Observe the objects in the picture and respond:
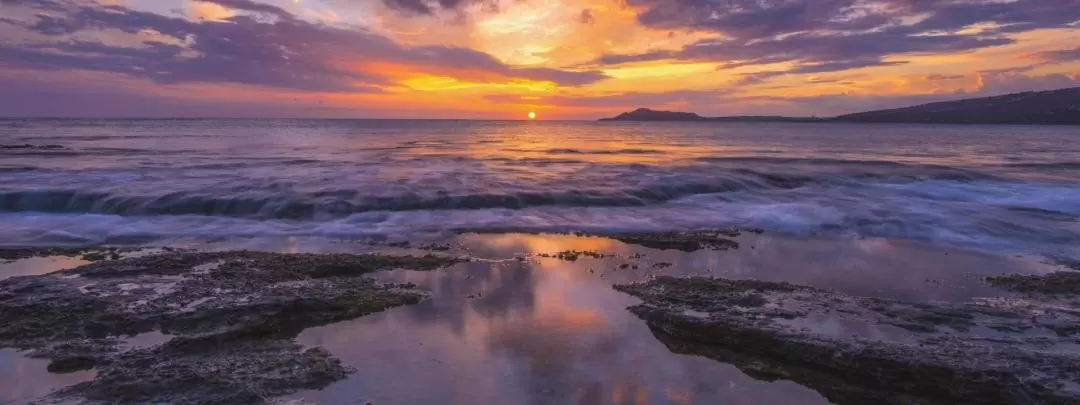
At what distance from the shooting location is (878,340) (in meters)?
6.95

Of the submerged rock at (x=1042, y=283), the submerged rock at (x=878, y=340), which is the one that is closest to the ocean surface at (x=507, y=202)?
the submerged rock at (x=1042, y=283)

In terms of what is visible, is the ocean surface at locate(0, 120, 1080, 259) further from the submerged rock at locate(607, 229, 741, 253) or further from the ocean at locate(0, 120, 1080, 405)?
the submerged rock at locate(607, 229, 741, 253)

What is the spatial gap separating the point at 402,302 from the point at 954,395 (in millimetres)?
6609

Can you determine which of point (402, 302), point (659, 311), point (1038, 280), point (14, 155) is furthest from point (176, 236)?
point (14, 155)

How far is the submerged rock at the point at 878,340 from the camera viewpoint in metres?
5.88

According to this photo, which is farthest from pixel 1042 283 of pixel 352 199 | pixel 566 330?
pixel 352 199

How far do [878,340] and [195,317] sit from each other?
8379mm

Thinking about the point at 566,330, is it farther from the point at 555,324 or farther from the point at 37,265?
the point at 37,265

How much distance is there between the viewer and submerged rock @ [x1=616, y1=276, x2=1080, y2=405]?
5883 mm

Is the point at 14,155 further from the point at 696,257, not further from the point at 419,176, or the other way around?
the point at 696,257

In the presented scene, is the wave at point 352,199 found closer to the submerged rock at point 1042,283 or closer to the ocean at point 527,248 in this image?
the ocean at point 527,248

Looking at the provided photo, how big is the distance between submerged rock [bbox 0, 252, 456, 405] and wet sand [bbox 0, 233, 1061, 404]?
34 centimetres

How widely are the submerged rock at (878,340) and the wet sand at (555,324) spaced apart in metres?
0.32

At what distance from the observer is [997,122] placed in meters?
188
